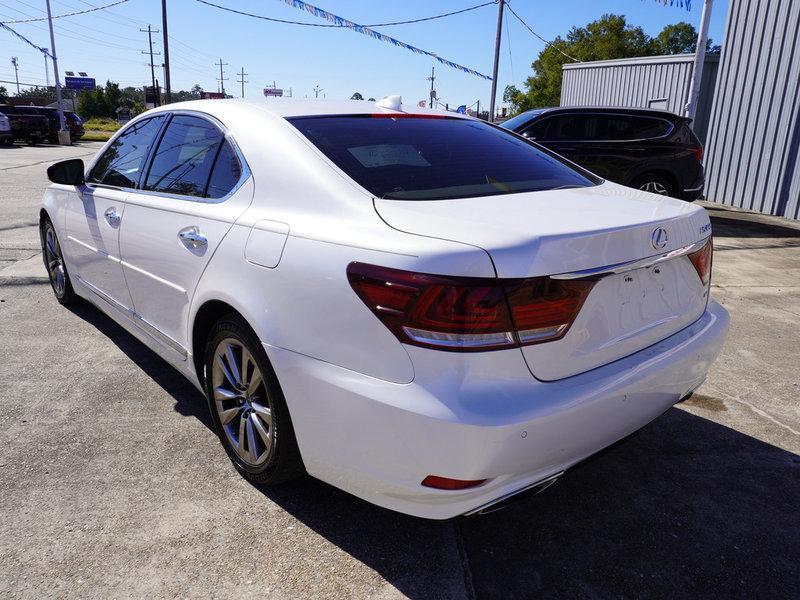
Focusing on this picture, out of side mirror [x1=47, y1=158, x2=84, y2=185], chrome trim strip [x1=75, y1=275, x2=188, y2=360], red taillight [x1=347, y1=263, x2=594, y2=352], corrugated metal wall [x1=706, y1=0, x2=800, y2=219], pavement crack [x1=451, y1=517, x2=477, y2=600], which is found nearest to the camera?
red taillight [x1=347, y1=263, x2=594, y2=352]

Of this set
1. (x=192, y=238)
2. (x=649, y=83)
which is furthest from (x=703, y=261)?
(x=649, y=83)

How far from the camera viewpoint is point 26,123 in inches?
1037

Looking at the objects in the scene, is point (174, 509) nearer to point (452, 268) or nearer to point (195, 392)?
point (195, 392)

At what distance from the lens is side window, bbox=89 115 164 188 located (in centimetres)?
348

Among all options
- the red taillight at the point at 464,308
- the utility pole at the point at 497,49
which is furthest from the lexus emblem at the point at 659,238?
the utility pole at the point at 497,49

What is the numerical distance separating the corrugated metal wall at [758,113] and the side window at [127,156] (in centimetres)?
1078

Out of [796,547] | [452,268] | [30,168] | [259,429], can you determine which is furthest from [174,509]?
[30,168]

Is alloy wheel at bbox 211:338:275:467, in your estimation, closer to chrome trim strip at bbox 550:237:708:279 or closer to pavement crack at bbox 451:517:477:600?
pavement crack at bbox 451:517:477:600

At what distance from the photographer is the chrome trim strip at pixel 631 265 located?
1906mm

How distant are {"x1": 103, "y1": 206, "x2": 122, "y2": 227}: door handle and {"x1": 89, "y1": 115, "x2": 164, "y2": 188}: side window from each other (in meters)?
0.15

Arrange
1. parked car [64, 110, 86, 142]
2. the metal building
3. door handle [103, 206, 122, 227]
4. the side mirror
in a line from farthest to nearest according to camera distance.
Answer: parked car [64, 110, 86, 142]
the metal building
the side mirror
door handle [103, 206, 122, 227]

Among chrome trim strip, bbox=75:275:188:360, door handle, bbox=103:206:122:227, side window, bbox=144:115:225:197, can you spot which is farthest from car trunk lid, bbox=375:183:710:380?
door handle, bbox=103:206:122:227

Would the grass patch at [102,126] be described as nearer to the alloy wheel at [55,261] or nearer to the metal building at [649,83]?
the metal building at [649,83]

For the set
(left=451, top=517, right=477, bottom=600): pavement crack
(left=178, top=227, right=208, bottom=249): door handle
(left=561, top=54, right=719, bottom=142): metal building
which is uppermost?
(left=561, top=54, right=719, bottom=142): metal building
